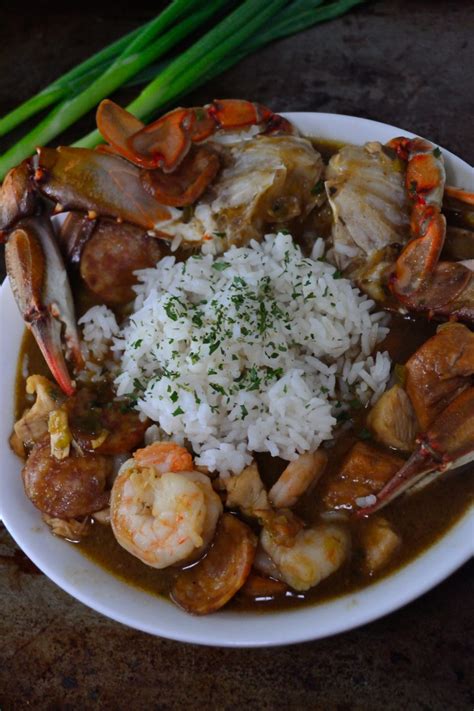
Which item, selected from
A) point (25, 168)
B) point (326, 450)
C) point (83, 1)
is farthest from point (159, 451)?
point (83, 1)

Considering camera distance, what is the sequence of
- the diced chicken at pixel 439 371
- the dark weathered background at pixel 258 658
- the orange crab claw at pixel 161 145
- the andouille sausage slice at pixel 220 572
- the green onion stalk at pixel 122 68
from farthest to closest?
1. the green onion stalk at pixel 122 68
2. the orange crab claw at pixel 161 145
3. the dark weathered background at pixel 258 658
4. the diced chicken at pixel 439 371
5. the andouille sausage slice at pixel 220 572

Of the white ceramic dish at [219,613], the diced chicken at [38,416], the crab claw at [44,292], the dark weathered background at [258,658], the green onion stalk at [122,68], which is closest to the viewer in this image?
the white ceramic dish at [219,613]

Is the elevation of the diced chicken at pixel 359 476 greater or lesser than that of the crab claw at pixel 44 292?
lesser

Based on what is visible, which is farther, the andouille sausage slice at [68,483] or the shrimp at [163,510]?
the andouille sausage slice at [68,483]

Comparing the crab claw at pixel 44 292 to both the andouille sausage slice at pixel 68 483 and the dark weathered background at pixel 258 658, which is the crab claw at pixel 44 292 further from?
the dark weathered background at pixel 258 658

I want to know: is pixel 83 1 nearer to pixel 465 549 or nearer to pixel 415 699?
pixel 465 549

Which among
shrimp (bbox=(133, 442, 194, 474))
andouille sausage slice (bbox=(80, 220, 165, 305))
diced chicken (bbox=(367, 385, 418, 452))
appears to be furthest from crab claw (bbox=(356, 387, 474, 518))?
andouille sausage slice (bbox=(80, 220, 165, 305))

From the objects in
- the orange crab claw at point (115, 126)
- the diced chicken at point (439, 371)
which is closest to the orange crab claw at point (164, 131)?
the orange crab claw at point (115, 126)

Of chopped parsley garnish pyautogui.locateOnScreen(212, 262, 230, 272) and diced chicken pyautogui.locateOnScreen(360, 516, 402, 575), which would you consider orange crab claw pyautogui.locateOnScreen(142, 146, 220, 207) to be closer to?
chopped parsley garnish pyautogui.locateOnScreen(212, 262, 230, 272)
